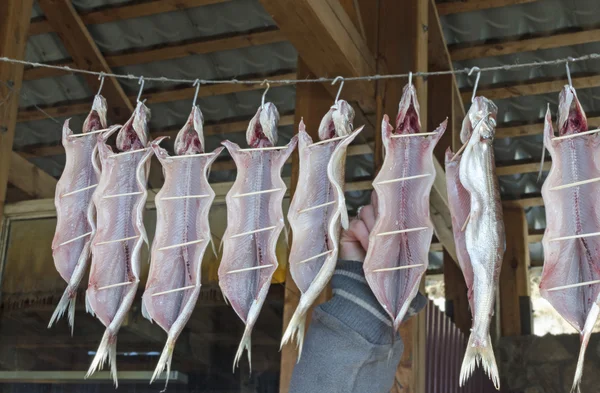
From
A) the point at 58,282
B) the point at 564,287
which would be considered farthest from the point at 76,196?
the point at 58,282

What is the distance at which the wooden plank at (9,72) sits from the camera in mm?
4434

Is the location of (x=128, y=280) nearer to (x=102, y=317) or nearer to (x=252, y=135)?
(x=102, y=317)

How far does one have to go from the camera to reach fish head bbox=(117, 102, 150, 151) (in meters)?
2.97

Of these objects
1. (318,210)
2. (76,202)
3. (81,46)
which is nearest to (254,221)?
(318,210)

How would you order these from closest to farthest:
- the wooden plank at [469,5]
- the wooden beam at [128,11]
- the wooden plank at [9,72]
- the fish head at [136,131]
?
the fish head at [136,131] < the wooden plank at [9,72] < the wooden plank at [469,5] < the wooden beam at [128,11]

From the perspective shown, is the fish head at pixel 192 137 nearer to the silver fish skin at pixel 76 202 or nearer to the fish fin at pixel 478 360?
the silver fish skin at pixel 76 202

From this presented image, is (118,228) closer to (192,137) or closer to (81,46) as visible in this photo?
(192,137)

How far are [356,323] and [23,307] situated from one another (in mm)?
3621

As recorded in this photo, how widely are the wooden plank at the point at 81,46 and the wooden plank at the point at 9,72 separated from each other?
1507 mm

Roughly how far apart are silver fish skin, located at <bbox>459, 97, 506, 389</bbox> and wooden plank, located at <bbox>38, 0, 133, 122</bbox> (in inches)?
174

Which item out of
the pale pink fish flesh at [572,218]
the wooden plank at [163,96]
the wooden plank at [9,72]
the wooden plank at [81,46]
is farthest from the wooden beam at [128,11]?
the pale pink fish flesh at [572,218]

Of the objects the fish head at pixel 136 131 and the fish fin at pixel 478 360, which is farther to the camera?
the fish head at pixel 136 131

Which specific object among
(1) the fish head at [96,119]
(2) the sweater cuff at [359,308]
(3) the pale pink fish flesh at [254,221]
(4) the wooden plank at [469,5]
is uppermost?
(4) the wooden plank at [469,5]

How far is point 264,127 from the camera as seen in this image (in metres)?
2.85
